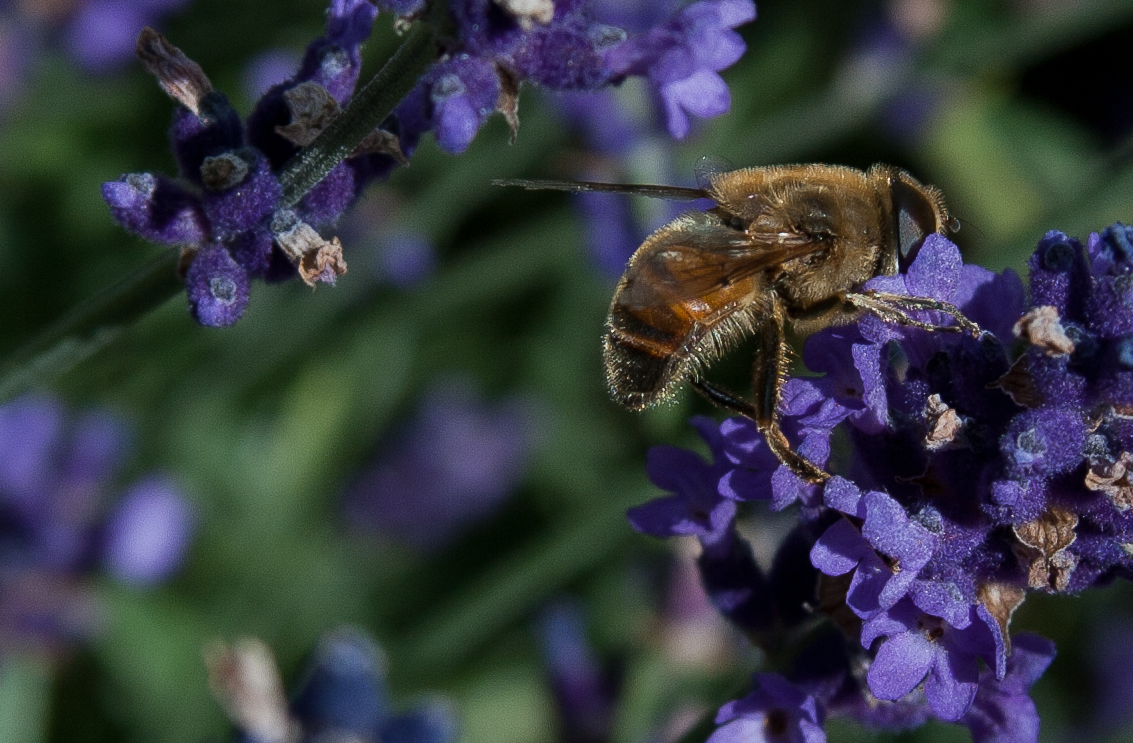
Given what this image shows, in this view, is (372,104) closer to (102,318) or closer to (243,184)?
(243,184)

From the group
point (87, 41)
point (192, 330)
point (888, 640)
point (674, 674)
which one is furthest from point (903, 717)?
point (87, 41)

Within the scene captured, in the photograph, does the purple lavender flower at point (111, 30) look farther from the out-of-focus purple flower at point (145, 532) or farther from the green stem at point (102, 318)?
the green stem at point (102, 318)

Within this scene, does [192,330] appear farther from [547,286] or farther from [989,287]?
[989,287]

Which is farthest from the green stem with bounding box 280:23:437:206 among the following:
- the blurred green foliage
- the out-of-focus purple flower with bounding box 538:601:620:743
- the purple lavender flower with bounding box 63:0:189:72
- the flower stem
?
the purple lavender flower with bounding box 63:0:189:72

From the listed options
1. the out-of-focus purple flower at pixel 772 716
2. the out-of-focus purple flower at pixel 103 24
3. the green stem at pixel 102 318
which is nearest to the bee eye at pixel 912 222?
the out-of-focus purple flower at pixel 772 716

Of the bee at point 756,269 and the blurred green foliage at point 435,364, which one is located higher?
the bee at point 756,269

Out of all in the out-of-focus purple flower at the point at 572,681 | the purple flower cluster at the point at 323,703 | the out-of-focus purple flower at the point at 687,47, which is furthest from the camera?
the out-of-focus purple flower at the point at 572,681
